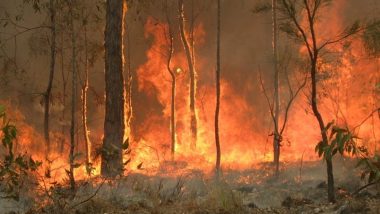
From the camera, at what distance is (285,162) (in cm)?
2119

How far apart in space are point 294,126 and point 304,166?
13.2m

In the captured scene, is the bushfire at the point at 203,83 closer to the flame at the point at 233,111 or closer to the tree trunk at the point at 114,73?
the flame at the point at 233,111

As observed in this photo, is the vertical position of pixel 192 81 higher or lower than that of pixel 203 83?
lower

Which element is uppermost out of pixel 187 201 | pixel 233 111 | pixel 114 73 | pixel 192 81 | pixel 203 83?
pixel 203 83

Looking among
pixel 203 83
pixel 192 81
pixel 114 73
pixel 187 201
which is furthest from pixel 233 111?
pixel 187 201

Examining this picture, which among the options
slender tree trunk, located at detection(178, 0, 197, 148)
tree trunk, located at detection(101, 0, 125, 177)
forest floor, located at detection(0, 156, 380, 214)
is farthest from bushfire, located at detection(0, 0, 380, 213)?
forest floor, located at detection(0, 156, 380, 214)

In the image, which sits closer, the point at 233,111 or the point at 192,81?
the point at 192,81

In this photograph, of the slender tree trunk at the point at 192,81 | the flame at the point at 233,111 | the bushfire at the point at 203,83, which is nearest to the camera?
the flame at the point at 233,111

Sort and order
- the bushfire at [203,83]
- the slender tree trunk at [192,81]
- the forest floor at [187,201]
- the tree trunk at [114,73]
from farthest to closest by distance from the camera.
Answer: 1. the slender tree trunk at [192,81]
2. the bushfire at [203,83]
3. the tree trunk at [114,73]
4. the forest floor at [187,201]

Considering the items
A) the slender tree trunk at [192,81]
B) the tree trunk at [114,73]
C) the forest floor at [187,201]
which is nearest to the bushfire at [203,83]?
the slender tree trunk at [192,81]

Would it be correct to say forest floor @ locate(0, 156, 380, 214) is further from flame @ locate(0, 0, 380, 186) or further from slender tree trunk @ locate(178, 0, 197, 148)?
slender tree trunk @ locate(178, 0, 197, 148)

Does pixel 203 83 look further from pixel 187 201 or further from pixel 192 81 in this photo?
pixel 187 201

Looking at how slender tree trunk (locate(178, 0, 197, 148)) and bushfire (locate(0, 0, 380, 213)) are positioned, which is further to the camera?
slender tree trunk (locate(178, 0, 197, 148))

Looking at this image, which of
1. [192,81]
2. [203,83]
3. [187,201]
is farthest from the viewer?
[203,83]
